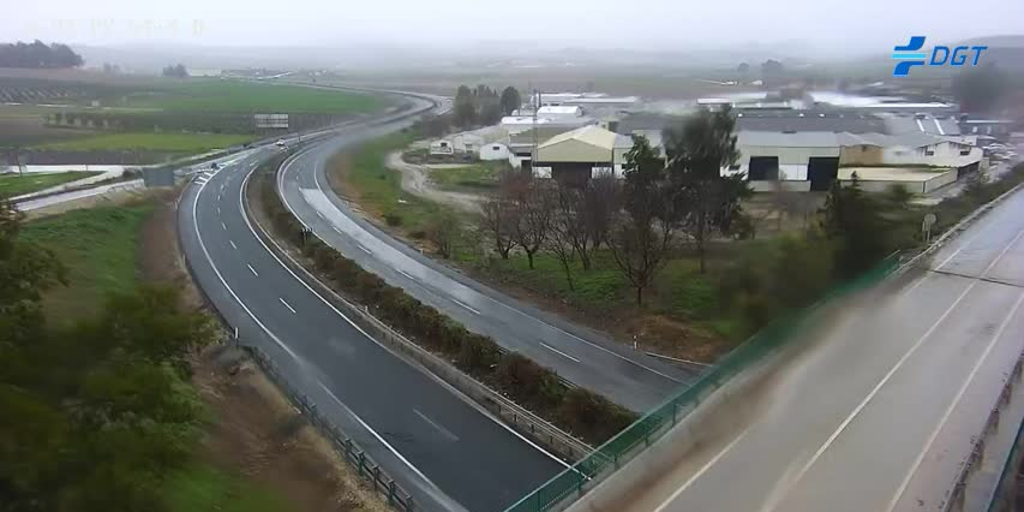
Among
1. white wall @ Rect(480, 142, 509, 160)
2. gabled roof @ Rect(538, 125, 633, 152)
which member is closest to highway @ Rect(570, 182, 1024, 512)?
gabled roof @ Rect(538, 125, 633, 152)

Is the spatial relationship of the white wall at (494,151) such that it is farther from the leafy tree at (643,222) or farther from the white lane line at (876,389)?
the white lane line at (876,389)

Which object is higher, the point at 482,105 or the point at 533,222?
the point at 482,105

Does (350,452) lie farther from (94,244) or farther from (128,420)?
(94,244)

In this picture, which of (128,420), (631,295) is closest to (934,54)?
(631,295)

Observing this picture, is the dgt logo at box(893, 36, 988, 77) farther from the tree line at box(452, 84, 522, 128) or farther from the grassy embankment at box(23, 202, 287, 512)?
the tree line at box(452, 84, 522, 128)

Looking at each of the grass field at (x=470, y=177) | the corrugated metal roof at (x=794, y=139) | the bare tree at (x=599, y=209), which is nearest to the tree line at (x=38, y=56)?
the grass field at (x=470, y=177)
